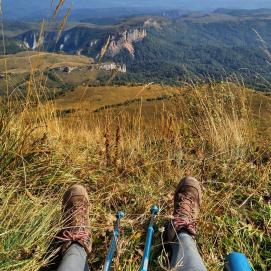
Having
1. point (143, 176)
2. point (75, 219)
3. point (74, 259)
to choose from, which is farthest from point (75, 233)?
point (143, 176)

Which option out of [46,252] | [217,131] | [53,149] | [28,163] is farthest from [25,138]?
[217,131]

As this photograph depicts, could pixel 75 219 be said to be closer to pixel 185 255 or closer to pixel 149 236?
pixel 149 236

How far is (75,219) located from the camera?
2.87 metres

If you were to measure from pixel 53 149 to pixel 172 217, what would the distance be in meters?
1.67

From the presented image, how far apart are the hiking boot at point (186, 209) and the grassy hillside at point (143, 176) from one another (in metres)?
0.11

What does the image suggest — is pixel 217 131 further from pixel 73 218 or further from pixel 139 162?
pixel 73 218

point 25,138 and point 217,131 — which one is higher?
point 25,138

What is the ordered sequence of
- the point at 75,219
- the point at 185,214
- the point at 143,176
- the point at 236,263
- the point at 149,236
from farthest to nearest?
the point at 143,176 < the point at 185,214 < the point at 75,219 < the point at 149,236 < the point at 236,263

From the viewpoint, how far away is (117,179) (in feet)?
12.9

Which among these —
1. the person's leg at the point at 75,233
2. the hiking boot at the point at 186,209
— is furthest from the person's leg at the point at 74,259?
the hiking boot at the point at 186,209

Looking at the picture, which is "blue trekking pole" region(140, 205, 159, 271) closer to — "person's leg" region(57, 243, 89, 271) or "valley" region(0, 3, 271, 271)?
"valley" region(0, 3, 271, 271)

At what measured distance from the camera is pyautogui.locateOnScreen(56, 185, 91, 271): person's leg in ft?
7.94

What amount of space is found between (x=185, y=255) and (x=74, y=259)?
0.63 metres

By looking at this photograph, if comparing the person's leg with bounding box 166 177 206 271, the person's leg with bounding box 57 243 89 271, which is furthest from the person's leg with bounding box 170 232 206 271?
the person's leg with bounding box 57 243 89 271
